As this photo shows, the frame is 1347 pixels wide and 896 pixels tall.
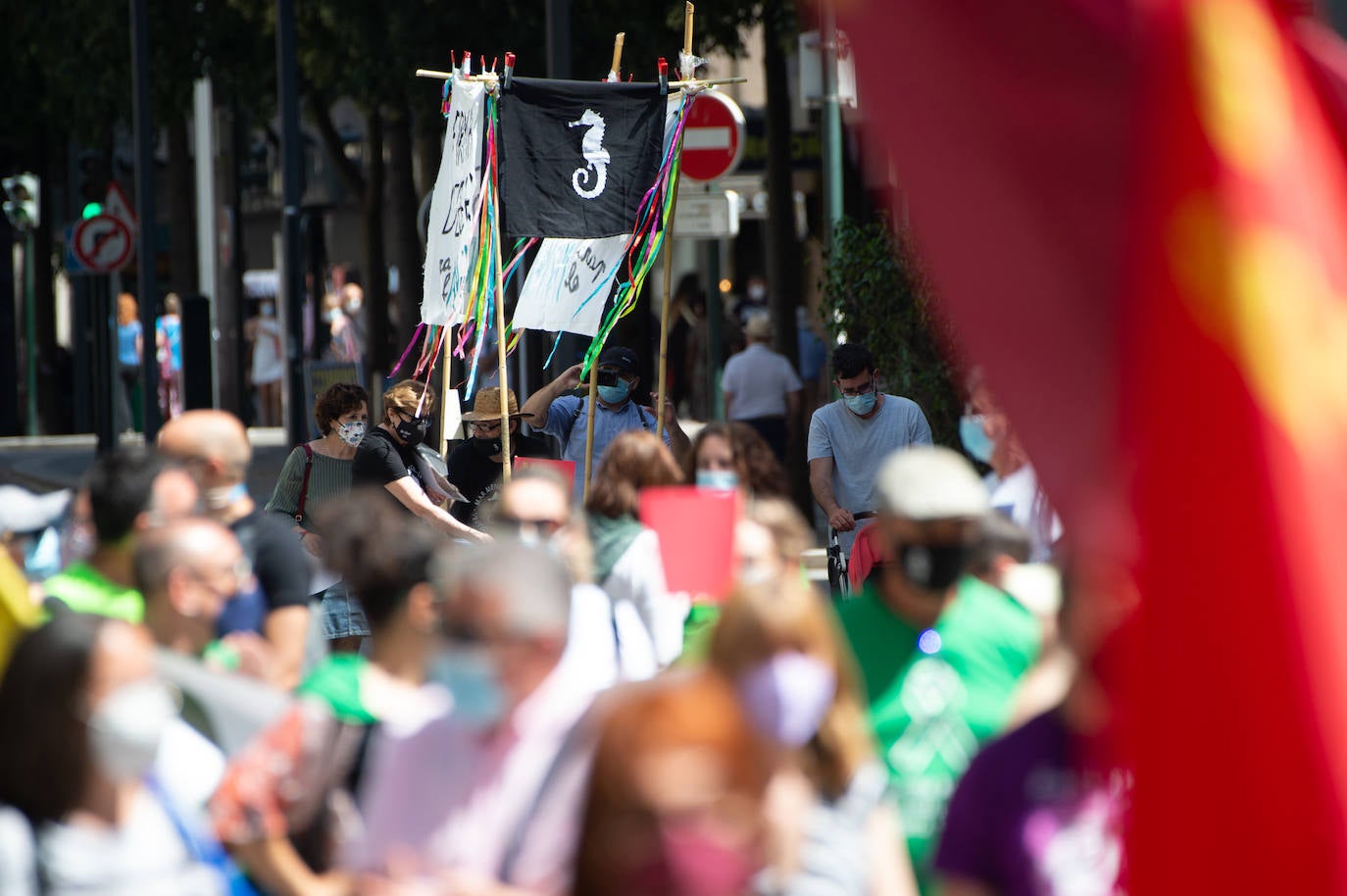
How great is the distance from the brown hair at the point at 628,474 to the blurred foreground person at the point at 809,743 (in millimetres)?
2287

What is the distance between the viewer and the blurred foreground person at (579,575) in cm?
482

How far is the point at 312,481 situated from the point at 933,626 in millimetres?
4858

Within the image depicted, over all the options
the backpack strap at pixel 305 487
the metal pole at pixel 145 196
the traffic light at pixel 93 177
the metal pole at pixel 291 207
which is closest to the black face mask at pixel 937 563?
the backpack strap at pixel 305 487

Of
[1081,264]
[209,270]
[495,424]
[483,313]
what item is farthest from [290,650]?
[209,270]

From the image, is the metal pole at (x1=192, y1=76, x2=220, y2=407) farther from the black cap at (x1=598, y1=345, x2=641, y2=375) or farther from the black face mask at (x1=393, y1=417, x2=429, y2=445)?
the black face mask at (x1=393, y1=417, x2=429, y2=445)

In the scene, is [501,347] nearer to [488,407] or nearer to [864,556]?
[488,407]

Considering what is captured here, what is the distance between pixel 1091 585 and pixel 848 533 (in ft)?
23.5

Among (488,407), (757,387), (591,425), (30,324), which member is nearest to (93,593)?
(488,407)

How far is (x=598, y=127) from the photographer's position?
1011cm

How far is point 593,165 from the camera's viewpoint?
32.9ft

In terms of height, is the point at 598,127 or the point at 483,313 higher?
the point at 598,127

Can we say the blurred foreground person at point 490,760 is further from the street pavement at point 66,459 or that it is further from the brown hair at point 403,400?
the street pavement at point 66,459

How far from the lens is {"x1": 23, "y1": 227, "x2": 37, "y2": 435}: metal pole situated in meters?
30.2

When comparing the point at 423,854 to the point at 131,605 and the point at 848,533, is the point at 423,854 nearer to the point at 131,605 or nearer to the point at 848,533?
the point at 131,605
